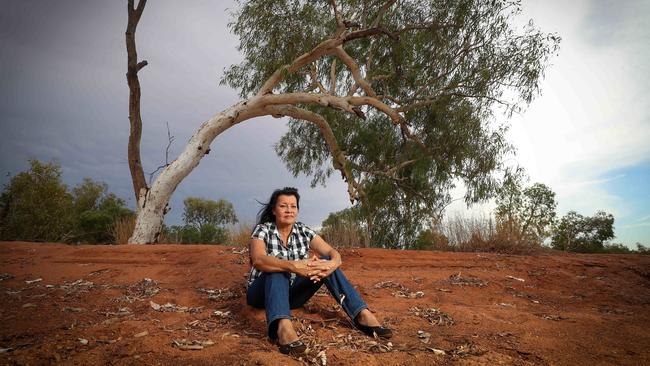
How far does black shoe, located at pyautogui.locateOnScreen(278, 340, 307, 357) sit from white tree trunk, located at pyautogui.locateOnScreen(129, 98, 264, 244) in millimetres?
6034

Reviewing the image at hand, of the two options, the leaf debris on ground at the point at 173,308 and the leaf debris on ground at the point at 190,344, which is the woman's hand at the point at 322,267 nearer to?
the leaf debris on ground at the point at 190,344

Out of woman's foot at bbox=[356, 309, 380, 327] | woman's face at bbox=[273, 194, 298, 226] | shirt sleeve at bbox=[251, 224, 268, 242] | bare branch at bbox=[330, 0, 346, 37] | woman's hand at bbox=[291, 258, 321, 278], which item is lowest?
woman's foot at bbox=[356, 309, 380, 327]

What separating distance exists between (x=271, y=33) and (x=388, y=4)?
2916 millimetres

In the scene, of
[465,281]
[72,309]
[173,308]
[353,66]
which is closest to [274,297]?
[173,308]

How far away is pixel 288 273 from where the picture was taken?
2.89 metres

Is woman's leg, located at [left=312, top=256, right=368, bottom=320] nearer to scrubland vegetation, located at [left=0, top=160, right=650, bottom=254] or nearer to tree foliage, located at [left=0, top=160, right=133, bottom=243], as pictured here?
scrubland vegetation, located at [left=0, top=160, right=650, bottom=254]

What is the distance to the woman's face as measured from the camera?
3107 mm

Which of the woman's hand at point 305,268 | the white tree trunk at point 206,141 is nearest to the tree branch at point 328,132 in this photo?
the white tree trunk at point 206,141

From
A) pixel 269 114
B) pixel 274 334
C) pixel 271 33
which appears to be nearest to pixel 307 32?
pixel 271 33

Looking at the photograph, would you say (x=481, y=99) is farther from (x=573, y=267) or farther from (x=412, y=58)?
(x=573, y=267)

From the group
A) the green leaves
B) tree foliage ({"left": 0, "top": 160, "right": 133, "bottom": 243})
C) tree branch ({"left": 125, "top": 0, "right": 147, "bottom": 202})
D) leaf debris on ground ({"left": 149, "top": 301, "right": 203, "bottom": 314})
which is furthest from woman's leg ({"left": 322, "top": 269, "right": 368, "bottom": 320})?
the green leaves

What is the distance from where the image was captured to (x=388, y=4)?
9180 mm

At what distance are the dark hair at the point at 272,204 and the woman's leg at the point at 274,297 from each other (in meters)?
0.52

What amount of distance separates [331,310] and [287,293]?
2.78 feet
